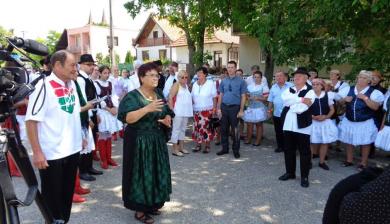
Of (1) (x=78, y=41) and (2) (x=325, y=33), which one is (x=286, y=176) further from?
(1) (x=78, y=41)

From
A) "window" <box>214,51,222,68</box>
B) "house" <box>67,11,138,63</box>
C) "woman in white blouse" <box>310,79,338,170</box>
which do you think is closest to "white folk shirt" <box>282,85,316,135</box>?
"woman in white blouse" <box>310,79,338,170</box>

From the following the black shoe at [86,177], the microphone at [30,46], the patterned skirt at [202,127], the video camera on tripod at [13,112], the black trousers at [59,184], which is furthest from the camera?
the patterned skirt at [202,127]

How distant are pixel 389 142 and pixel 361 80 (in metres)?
1.14

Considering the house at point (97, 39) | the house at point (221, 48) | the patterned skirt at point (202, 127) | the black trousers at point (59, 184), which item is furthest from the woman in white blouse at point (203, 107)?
the house at point (97, 39)

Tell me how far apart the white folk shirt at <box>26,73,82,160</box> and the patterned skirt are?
4517 mm

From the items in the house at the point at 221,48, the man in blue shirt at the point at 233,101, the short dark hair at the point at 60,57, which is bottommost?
the man in blue shirt at the point at 233,101

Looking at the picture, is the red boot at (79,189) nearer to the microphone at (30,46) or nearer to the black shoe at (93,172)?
A: the black shoe at (93,172)

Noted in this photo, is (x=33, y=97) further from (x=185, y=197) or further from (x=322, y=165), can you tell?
(x=322, y=165)

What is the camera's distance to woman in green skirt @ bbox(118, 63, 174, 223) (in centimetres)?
409

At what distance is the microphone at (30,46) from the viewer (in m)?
2.41

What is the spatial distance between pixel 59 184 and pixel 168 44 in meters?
40.1

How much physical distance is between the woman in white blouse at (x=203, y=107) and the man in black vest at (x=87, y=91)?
2.52 metres

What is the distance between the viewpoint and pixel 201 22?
15.0m

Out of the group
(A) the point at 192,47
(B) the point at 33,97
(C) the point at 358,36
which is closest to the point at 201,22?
(A) the point at 192,47
